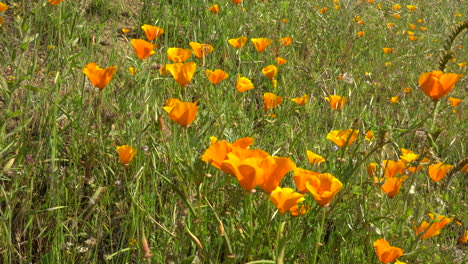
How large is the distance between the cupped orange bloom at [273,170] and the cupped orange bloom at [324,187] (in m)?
0.13

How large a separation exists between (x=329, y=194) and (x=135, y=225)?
659 millimetres

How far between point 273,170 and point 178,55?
114cm

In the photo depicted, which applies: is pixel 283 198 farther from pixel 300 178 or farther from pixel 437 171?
Result: pixel 437 171

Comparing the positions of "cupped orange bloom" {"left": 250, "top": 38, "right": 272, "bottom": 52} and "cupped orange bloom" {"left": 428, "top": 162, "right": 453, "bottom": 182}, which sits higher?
"cupped orange bloom" {"left": 250, "top": 38, "right": 272, "bottom": 52}

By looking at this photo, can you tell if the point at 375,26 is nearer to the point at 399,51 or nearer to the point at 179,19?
the point at 399,51

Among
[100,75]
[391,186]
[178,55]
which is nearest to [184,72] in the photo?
[100,75]

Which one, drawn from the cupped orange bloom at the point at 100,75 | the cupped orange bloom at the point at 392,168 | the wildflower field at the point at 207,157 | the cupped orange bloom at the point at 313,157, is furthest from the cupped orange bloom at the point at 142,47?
the cupped orange bloom at the point at 392,168

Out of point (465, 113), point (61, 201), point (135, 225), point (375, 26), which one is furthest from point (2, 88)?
point (375, 26)

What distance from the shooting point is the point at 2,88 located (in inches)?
65.1

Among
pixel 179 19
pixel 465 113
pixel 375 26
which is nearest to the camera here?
pixel 465 113

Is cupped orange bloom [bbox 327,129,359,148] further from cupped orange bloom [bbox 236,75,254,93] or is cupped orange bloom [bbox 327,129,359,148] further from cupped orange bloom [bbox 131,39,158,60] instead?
cupped orange bloom [bbox 131,39,158,60]

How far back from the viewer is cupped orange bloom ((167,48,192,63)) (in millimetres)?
2000

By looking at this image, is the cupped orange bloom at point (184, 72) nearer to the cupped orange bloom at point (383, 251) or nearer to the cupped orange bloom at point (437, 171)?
the cupped orange bloom at point (383, 251)

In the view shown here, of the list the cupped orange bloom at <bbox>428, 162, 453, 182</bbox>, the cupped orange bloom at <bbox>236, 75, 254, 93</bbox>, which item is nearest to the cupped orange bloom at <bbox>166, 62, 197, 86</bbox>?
the cupped orange bloom at <bbox>236, 75, 254, 93</bbox>
